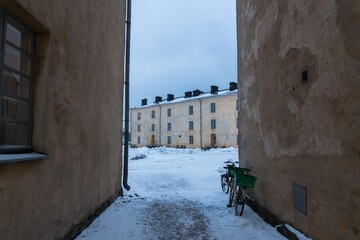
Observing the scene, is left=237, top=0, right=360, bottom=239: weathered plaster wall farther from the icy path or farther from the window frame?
the window frame

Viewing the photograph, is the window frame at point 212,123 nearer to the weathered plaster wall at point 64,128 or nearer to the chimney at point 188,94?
the chimney at point 188,94

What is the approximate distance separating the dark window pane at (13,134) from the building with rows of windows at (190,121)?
38.3 m

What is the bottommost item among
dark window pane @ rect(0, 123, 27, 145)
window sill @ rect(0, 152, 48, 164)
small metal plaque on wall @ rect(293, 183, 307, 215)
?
small metal plaque on wall @ rect(293, 183, 307, 215)

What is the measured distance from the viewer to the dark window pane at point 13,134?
11.1 feet

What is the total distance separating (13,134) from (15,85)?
0.54 metres

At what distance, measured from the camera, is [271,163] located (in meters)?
6.24

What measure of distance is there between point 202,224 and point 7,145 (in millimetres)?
4011

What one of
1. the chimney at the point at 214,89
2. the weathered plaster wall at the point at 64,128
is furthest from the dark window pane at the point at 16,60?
the chimney at the point at 214,89

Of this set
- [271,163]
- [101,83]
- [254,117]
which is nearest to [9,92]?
[101,83]

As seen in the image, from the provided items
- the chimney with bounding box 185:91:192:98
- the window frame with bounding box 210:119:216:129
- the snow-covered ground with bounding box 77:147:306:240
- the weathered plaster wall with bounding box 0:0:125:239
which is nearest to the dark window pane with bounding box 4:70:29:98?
the weathered plaster wall with bounding box 0:0:125:239

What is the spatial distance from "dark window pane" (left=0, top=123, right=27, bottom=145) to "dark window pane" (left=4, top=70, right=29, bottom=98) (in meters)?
0.35

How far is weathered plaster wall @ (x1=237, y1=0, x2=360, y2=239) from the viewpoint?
11.7ft

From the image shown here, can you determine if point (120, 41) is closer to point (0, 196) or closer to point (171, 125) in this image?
point (0, 196)

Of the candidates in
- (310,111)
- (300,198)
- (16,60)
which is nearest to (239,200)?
(300,198)
